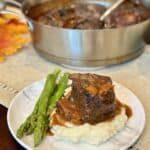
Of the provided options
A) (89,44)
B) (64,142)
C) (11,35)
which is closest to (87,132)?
(64,142)

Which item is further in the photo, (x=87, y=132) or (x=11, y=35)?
(x=11, y=35)

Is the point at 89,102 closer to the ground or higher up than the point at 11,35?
higher up

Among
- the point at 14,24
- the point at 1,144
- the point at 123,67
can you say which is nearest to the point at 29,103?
the point at 1,144

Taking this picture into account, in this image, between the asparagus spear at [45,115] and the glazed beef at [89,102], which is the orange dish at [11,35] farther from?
the glazed beef at [89,102]

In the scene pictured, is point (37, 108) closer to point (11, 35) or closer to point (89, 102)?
point (89, 102)

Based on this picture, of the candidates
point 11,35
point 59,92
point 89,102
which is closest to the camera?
point 89,102

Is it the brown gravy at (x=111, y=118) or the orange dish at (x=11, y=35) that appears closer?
the brown gravy at (x=111, y=118)

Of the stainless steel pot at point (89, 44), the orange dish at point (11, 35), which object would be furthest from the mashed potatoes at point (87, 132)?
the orange dish at point (11, 35)

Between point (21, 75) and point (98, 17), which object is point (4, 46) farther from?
point (98, 17)
